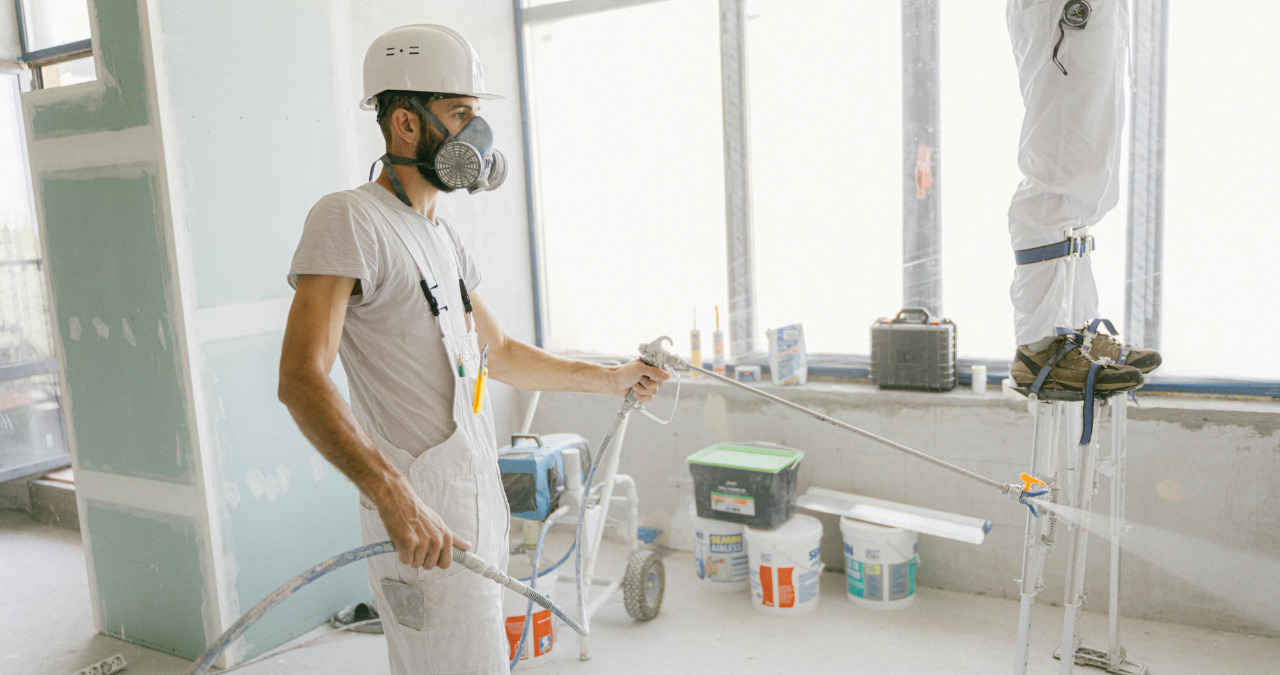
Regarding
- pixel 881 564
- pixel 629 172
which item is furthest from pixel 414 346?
pixel 629 172

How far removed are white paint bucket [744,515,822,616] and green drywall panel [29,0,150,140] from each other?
8.29 feet

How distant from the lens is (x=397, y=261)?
5.03ft

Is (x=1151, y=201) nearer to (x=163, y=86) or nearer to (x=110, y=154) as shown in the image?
(x=163, y=86)

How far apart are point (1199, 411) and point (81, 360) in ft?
12.8

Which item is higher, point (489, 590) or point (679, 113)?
point (679, 113)

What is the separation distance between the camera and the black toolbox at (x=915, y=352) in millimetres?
3186

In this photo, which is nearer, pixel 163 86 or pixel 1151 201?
pixel 163 86

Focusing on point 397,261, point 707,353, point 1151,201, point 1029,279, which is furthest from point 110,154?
point 1151,201

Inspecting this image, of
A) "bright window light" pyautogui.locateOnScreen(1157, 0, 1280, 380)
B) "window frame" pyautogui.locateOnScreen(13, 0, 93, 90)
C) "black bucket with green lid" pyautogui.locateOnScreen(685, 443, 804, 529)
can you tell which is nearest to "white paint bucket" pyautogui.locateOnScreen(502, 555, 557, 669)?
"black bucket with green lid" pyautogui.locateOnScreen(685, 443, 804, 529)

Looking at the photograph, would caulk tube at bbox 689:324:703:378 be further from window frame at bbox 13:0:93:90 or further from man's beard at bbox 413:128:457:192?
window frame at bbox 13:0:93:90

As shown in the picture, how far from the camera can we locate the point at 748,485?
3.14 meters

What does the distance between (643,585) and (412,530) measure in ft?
6.16

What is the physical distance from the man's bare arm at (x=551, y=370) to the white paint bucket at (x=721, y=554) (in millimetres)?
1484

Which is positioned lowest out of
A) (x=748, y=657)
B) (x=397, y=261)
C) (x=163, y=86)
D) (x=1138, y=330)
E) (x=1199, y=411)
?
(x=748, y=657)
